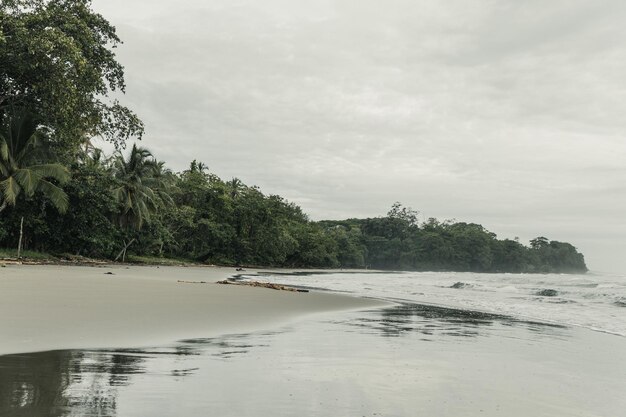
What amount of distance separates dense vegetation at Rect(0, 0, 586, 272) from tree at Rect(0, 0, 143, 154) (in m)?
0.05

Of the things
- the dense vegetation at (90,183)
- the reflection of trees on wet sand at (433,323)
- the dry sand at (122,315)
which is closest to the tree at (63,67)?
the dense vegetation at (90,183)

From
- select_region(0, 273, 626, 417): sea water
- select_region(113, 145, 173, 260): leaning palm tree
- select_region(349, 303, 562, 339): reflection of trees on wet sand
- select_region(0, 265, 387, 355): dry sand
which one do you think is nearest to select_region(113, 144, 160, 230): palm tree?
select_region(113, 145, 173, 260): leaning palm tree

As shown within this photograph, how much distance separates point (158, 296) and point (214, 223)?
4586 cm

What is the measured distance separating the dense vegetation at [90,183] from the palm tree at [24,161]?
0.18 feet

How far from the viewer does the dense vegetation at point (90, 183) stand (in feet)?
64.0

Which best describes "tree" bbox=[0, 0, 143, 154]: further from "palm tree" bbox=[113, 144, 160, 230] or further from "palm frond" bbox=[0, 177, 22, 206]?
"palm tree" bbox=[113, 144, 160, 230]

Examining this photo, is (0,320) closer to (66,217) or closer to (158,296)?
(158,296)

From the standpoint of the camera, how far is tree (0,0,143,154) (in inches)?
730

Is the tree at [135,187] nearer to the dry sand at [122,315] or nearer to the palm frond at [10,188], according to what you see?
the palm frond at [10,188]

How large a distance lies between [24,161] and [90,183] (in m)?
6.29

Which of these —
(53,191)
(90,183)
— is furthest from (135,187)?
(53,191)

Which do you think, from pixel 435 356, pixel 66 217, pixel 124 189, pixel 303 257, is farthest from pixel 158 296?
pixel 303 257

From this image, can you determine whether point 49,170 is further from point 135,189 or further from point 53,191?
point 135,189

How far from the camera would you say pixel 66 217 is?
33719 millimetres
